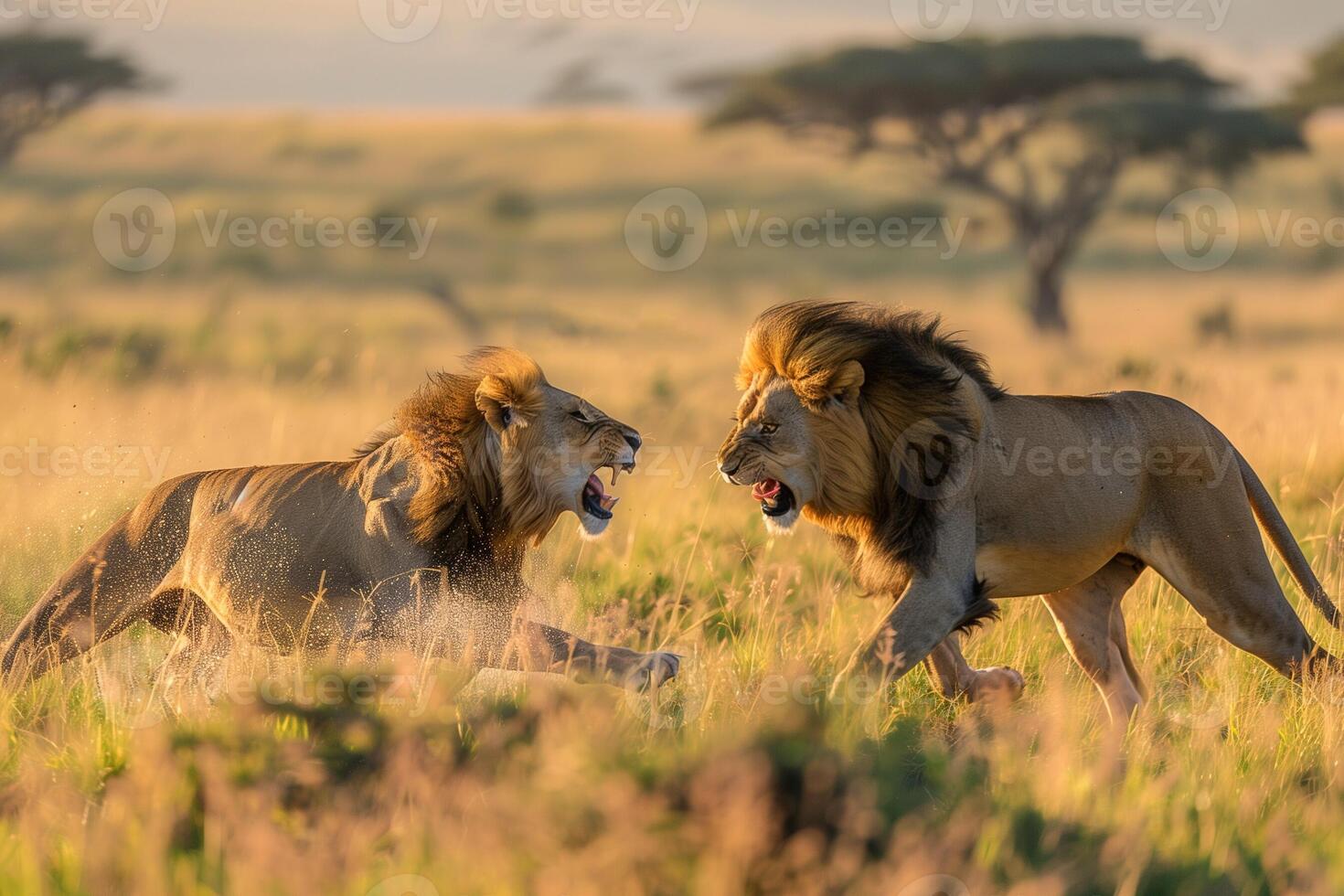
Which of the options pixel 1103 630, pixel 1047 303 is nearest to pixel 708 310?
pixel 1047 303

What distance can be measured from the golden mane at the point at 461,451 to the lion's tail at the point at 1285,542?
2332 millimetres

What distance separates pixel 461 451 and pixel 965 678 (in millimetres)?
1765

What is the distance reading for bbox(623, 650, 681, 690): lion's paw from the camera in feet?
15.8

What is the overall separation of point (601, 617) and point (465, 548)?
79 centimetres

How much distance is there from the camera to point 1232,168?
97.5ft

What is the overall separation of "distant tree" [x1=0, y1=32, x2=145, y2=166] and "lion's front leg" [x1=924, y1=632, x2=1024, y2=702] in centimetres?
2834

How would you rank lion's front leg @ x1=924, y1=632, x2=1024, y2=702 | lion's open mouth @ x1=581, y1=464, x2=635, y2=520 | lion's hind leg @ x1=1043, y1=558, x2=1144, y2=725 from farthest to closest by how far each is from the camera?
lion's hind leg @ x1=1043, y1=558, x2=1144, y2=725, lion's front leg @ x1=924, y1=632, x2=1024, y2=702, lion's open mouth @ x1=581, y1=464, x2=635, y2=520

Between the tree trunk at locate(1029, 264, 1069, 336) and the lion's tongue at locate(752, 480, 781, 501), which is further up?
the tree trunk at locate(1029, 264, 1069, 336)

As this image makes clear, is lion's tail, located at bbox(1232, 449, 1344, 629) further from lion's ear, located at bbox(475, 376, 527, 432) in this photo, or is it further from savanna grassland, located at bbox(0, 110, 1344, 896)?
lion's ear, located at bbox(475, 376, 527, 432)

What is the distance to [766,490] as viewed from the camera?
5.31m

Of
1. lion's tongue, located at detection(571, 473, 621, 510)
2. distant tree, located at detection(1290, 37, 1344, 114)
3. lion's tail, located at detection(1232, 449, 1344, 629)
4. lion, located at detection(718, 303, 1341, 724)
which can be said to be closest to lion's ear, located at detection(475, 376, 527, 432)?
lion's tongue, located at detection(571, 473, 621, 510)

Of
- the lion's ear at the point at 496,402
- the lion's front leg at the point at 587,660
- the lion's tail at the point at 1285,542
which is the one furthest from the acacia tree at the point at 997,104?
the lion's front leg at the point at 587,660

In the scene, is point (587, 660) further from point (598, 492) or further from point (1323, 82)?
point (1323, 82)

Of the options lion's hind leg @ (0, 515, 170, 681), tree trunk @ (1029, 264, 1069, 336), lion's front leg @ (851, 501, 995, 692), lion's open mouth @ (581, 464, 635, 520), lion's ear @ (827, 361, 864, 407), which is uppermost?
tree trunk @ (1029, 264, 1069, 336)
